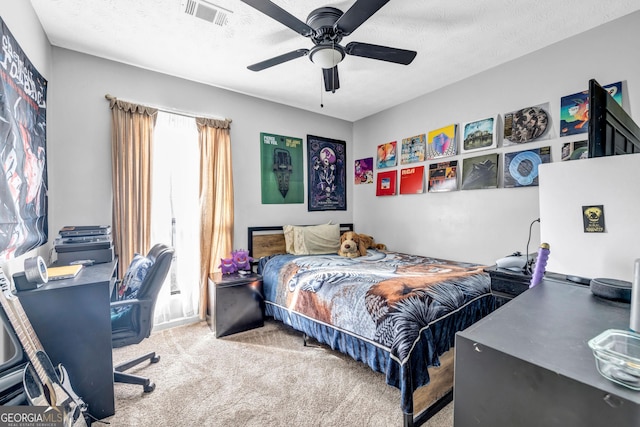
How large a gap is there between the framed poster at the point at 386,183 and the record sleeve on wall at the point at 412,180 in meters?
0.14

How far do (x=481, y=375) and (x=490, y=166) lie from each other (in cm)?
267

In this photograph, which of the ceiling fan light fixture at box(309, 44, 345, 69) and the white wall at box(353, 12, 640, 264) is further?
the white wall at box(353, 12, 640, 264)

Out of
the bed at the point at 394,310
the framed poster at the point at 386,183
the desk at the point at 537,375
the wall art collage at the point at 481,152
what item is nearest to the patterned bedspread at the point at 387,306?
the bed at the point at 394,310

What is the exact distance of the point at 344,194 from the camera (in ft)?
14.5

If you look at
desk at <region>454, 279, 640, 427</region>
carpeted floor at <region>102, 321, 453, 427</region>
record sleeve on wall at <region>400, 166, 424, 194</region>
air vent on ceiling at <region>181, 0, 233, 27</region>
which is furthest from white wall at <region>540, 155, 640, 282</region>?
air vent on ceiling at <region>181, 0, 233, 27</region>

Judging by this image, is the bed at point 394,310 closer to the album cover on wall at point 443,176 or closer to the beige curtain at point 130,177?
the album cover on wall at point 443,176

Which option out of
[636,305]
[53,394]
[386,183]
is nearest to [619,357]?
[636,305]

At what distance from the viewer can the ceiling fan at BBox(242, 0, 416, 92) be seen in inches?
63.9

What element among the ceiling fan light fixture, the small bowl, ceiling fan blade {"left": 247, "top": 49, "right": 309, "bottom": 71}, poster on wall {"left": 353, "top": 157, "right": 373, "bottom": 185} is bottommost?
the small bowl

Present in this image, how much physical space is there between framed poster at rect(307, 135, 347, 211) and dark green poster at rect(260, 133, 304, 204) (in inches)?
7.4

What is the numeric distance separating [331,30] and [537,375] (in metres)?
2.09

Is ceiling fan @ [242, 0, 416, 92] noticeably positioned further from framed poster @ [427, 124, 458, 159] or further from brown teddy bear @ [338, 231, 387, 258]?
brown teddy bear @ [338, 231, 387, 258]

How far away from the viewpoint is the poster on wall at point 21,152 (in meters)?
1.40

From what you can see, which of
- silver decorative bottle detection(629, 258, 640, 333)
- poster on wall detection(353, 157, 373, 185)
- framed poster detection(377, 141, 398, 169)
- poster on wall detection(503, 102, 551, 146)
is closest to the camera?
silver decorative bottle detection(629, 258, 640, 333)
